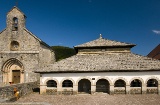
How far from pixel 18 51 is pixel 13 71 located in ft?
10.2

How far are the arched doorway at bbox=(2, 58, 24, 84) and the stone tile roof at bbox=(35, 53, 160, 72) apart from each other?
662cm

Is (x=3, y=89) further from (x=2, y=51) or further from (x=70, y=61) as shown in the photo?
(x=2, y=51)

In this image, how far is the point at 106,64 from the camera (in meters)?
19.1

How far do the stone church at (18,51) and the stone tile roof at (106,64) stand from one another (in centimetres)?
514

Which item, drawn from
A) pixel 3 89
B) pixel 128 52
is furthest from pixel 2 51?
pixel 128 52

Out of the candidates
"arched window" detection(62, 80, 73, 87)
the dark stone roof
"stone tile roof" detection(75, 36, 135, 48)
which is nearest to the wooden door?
the dark stone roof

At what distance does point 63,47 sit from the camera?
5772cm

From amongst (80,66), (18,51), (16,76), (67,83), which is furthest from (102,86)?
(18,51)

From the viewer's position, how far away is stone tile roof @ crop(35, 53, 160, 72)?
1831 cm

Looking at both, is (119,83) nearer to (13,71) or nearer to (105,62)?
(105,62)

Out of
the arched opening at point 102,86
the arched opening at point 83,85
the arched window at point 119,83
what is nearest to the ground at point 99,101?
A: the arched opening at point 102,86

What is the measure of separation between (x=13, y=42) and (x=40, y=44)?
4.19m

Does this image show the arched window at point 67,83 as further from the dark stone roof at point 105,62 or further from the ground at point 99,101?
the ground at point 99,101

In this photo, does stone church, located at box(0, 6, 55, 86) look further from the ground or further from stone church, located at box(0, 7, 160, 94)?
the ground
